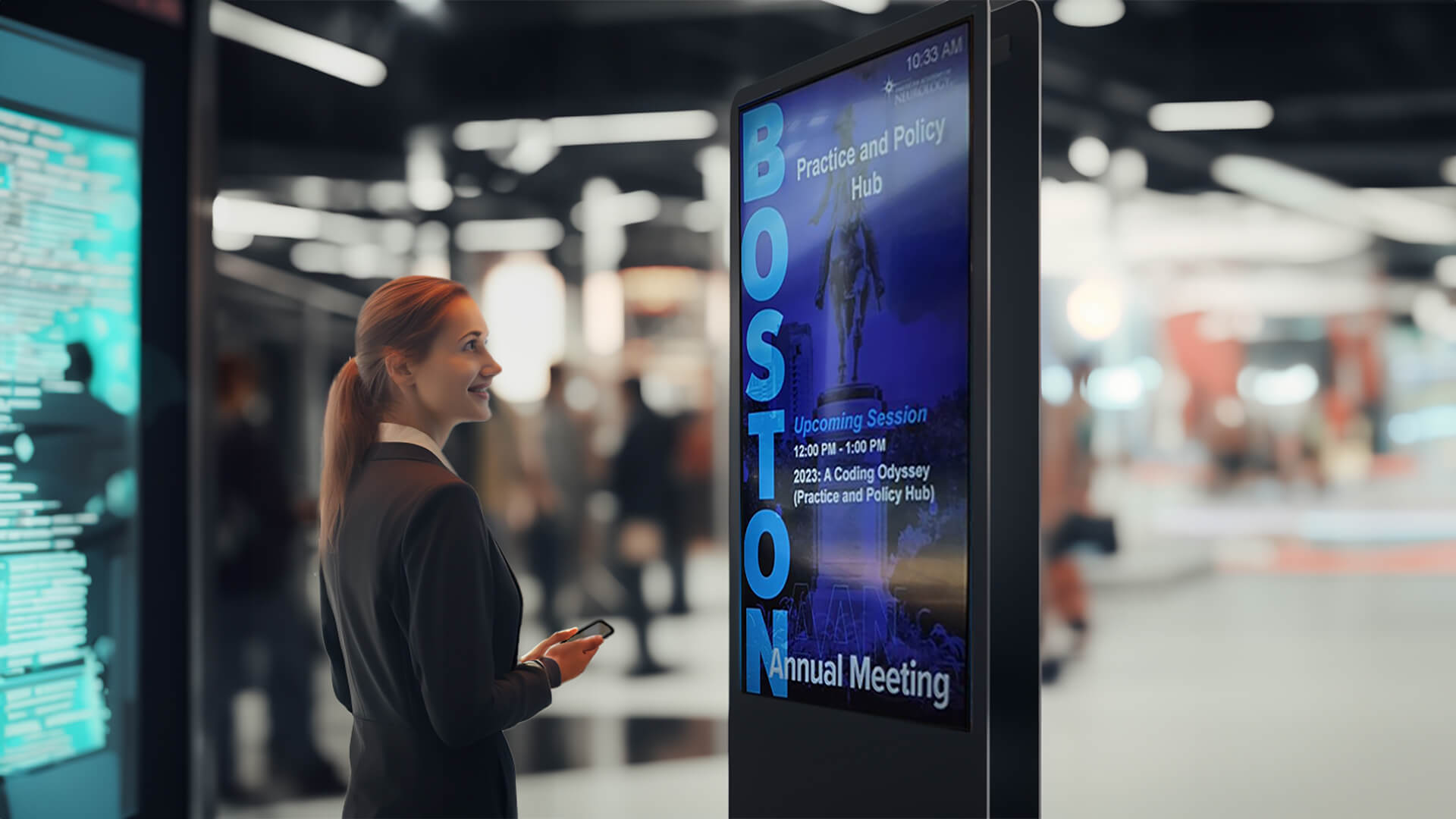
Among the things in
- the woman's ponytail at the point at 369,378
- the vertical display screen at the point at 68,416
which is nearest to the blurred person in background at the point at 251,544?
the vertical display screen at the point at 68,416

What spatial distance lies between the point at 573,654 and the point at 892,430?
2.44 feet

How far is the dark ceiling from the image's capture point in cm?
614

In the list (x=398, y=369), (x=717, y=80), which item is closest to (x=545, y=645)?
(x=398, y=369)

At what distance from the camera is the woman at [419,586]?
1782 millimetres

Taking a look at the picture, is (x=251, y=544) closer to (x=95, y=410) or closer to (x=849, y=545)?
(x=95, y=410)

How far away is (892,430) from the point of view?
176cm

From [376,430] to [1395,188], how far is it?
7047mm

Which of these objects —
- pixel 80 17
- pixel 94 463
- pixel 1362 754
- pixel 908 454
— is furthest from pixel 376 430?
pixel 1362 754

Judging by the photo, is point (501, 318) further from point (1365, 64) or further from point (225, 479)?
point (1365, 64)

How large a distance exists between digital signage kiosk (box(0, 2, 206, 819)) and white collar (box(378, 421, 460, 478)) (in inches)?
71.0

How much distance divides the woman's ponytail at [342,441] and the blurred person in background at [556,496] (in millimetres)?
4296

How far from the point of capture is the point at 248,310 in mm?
6094

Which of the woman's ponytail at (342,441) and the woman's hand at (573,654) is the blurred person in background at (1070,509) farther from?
the woman's ponytail at (342,441)

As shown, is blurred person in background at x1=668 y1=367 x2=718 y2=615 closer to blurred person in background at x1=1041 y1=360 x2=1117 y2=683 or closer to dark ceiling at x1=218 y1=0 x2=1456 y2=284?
dark ceiling at x1=218 y1=0 x2=1456 y2=284
